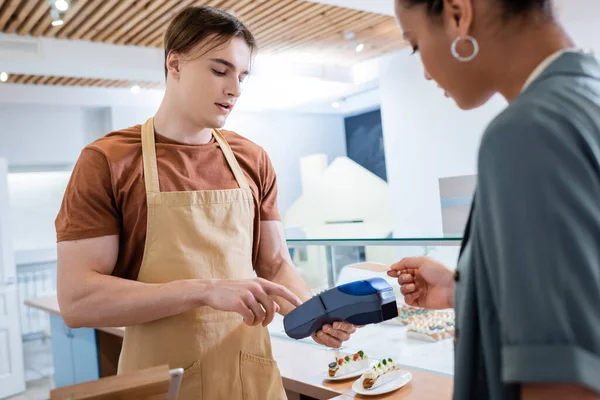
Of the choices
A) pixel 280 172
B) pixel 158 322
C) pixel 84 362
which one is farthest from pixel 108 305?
pixel 280 172

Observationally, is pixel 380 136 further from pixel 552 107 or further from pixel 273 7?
pixel 552 107

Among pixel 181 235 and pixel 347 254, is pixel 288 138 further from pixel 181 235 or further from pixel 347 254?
pixel 181 235

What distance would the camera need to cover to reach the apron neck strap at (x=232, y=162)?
1.52 m

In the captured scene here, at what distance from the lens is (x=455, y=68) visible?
707 millimetres

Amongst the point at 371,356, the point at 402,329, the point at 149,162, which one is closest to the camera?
the point at 149,162

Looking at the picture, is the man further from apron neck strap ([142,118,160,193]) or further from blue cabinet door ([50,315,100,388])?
blue cabinet door ([50,315,100,388])

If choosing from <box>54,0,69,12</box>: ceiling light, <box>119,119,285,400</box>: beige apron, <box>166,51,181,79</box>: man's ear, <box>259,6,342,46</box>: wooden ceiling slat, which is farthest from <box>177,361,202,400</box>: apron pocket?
<box>259,6,342,46</box>: wooden ceiling slat

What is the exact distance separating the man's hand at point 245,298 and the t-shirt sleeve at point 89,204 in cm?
29

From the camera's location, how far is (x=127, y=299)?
4.00 feet

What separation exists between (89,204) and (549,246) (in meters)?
1.02

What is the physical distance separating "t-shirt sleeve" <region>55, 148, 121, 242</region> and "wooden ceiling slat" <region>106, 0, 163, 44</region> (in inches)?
159

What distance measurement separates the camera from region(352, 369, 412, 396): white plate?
159 cm

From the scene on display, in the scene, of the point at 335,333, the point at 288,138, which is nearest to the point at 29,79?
the point at 288,138

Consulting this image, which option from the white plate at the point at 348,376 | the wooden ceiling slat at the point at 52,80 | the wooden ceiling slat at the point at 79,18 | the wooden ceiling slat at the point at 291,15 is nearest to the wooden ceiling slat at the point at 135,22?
the wooden ceiling slat at the point at 79,18
